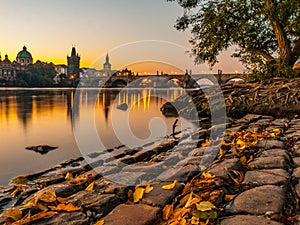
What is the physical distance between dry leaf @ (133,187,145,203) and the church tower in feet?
488

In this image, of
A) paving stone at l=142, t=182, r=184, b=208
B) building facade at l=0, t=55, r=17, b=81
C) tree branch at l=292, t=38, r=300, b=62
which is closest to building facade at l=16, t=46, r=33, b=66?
building facade at l=0, t=55, r=17, b=81

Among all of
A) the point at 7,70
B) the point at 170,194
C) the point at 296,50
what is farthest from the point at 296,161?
the point at 7,70

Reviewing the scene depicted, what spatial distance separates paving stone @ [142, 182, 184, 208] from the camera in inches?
90.0

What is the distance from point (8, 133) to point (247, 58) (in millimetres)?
12825

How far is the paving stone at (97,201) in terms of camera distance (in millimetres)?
2275

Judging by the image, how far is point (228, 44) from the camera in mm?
14133

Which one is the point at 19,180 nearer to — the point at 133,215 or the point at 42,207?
the point at 42,207

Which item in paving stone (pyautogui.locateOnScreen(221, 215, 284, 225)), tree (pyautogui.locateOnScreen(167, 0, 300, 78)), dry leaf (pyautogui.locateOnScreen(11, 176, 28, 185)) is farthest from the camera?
tree (pyautogui.locateOnScreen(167, 0, 300, 78))

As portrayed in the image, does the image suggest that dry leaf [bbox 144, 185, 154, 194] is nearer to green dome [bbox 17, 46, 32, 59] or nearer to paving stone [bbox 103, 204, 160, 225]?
paving stone [bbox 103, 204, 160, 225]

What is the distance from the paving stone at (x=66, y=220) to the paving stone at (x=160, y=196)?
0.53 metres

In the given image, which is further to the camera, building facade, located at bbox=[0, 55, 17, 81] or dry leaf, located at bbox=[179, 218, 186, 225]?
building facade, located at bbox=[0, 55, 17, 81]

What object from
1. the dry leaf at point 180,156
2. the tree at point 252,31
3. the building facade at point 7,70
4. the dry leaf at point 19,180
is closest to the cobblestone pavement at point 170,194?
the dry leaf at point 19,180

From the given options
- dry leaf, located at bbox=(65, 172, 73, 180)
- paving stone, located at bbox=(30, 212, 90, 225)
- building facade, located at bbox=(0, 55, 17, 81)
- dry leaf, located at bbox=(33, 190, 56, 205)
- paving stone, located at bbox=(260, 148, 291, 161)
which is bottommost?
dry leaf, located at bbox=(65, 172, 73, 180)

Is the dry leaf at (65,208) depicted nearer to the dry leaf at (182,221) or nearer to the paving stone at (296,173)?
the dry leaf at (182,221)
